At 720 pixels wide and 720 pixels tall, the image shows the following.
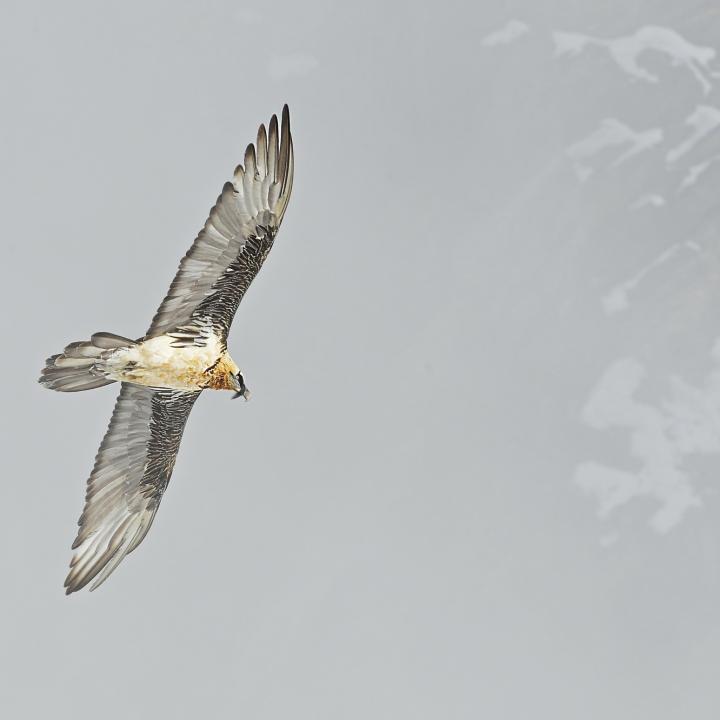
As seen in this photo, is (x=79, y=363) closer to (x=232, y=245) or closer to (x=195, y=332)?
(x=195, y=332)

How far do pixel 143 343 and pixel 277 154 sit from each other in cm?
412

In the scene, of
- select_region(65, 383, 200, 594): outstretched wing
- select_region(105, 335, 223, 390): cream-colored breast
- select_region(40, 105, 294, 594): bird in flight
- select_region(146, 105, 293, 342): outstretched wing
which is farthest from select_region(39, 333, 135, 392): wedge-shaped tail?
select_region(65, 383, 200, 594): outstretched wing

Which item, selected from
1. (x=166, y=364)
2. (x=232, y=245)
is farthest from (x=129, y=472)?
(x=232, y=245)

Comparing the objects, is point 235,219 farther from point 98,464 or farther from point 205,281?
point 98,464

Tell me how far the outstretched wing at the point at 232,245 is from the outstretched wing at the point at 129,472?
5.45 ft

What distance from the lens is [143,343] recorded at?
57.7 ft

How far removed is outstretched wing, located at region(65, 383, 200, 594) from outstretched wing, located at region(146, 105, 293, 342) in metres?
1.66

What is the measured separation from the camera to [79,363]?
17.1 m

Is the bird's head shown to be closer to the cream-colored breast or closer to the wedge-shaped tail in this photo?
the cream-colored breast

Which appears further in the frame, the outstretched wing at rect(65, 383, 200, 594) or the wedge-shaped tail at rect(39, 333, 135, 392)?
the outstretched wing at rect(65, 383, 200, 594)

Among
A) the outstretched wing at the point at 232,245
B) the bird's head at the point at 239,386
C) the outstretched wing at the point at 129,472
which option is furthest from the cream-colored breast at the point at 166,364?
the outstretched wing at the point at 129,472

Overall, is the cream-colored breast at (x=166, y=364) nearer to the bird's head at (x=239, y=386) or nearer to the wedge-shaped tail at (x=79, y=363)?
the wedge-shaped tail at (x=79, y=363)

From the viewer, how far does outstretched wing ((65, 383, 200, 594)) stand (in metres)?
19.0

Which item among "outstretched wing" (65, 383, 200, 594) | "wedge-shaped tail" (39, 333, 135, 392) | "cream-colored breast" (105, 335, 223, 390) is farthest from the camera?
"outstretched wing" (65, 383, 200, 594)
